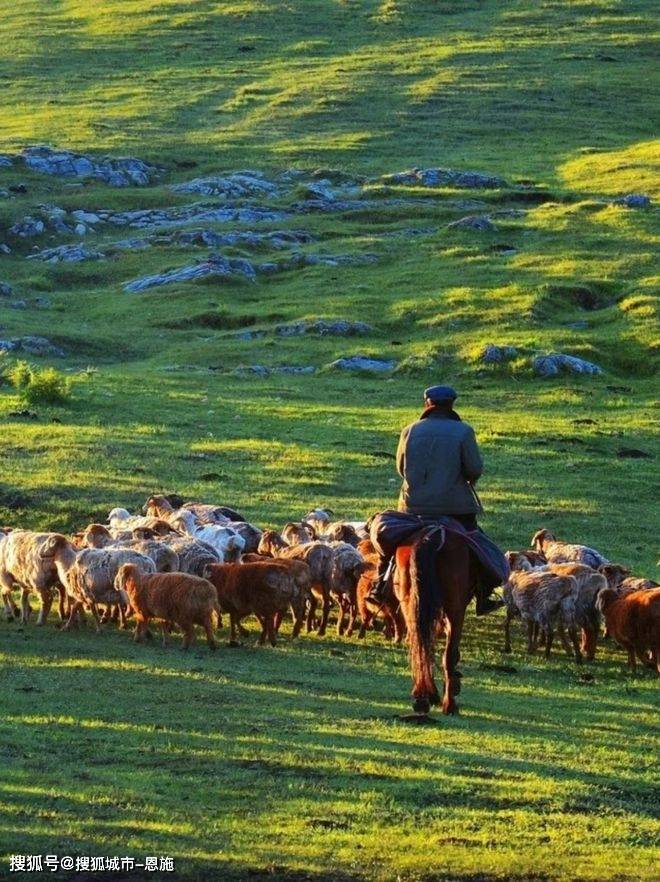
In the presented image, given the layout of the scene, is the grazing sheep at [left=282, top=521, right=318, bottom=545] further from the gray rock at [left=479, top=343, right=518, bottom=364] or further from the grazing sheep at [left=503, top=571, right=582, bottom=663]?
the gray rock at [left=479, top=343, right=518, bottom=364]

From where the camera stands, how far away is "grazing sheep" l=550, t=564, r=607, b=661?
20.4 metres

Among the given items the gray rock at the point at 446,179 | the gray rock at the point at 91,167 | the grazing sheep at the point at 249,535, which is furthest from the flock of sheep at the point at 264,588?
the gray rock at the point at 91,167

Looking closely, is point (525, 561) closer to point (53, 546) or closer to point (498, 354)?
point (53, 546)

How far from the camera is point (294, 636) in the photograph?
69.2ft

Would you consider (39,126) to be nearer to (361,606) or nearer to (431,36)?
(431,36)

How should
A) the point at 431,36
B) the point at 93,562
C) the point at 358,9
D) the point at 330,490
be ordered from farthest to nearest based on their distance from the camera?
the point at 358,9 < the point at 431,36 < the point at 330,490 < the point at 93,562

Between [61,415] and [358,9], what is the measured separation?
92768mm

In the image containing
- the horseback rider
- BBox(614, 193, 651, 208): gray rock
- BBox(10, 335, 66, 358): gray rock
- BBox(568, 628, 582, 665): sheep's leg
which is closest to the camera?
the horseback rider

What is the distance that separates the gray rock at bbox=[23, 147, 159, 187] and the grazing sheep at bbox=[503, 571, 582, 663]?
62131mm

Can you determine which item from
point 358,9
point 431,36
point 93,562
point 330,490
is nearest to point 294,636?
point 93,562

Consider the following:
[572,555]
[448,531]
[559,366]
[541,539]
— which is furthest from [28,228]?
[448,531]

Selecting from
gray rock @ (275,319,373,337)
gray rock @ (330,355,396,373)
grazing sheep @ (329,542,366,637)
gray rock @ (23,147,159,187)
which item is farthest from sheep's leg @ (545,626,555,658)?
gray rock @ (23,147,159,187)

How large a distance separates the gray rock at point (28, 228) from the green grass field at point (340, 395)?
0.44 metres

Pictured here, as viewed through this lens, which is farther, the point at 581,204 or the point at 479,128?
the point at 479,128
